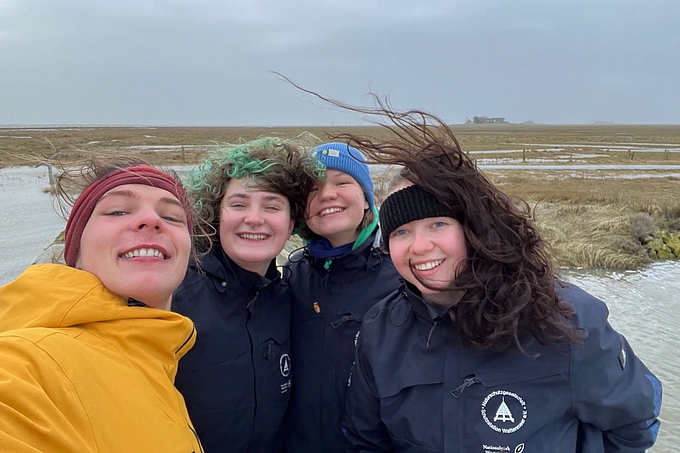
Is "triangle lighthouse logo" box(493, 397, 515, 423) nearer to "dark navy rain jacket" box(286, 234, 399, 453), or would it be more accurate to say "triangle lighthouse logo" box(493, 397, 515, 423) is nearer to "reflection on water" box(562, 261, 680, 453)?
"dark navy rain jacket" box(286, 234, 399, 453)

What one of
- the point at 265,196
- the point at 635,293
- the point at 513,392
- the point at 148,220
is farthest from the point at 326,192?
the point at 635,293

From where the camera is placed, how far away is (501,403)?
1.62 meters

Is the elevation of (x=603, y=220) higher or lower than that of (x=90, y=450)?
lower

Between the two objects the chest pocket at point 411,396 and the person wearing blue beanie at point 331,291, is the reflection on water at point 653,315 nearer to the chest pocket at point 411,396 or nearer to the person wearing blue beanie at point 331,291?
the person wearing blue beanie at point 331,291

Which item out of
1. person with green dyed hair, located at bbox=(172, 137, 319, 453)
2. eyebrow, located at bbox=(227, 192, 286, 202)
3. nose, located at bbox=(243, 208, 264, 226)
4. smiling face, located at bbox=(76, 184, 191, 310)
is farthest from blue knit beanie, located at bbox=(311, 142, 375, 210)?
smiling face, located at bbox=(76, 184, 191, 310)

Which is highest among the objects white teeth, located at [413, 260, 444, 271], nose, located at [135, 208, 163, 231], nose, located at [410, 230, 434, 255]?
nose, located at [135, 208, 163, 231]

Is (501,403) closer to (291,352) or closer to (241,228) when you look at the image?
(291,352)

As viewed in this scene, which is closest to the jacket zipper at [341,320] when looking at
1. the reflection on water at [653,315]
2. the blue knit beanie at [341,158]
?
the blue knit beanie at [341,158]

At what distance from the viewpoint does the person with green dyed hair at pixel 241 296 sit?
203cm

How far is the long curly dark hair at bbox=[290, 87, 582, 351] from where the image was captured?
168 cm

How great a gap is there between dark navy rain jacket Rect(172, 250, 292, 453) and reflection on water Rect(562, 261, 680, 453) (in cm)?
412

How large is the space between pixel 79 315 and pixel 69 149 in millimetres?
1000

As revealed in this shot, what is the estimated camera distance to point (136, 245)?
1494mm

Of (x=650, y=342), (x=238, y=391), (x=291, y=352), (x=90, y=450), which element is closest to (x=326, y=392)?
(x=291, y=352)
